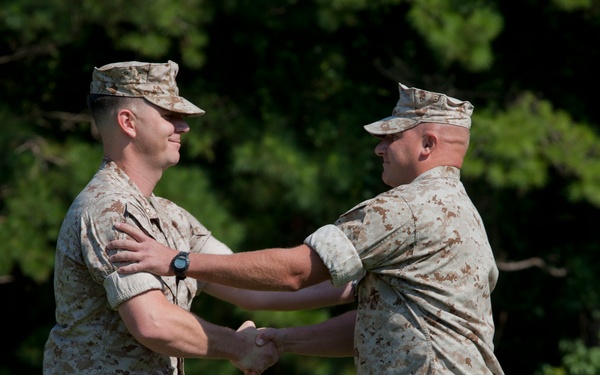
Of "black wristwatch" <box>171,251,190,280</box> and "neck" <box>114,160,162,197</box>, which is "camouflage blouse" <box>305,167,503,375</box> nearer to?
"black wristwatch" <box>171,251,190,280</box>

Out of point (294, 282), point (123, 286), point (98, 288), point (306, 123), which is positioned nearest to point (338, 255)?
point (294, 282)

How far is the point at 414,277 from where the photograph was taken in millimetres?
4137

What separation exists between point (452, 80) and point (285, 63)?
1.66 m

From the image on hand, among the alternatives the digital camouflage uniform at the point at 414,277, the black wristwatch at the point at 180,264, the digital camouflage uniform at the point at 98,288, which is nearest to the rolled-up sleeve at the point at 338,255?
the digital camouflage uniform at the point at 414,277

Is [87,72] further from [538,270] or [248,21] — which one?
[538,270]

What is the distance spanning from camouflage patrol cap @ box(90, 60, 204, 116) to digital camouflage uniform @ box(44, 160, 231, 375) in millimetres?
360

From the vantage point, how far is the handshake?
183 inches

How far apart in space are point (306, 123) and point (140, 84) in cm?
614

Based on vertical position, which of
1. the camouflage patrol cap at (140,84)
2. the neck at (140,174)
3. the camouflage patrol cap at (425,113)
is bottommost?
the neck at (140,174)

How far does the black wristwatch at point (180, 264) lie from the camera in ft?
13.6

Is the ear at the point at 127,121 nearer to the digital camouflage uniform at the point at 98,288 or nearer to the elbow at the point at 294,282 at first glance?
the digital camouflage uniform at the point at 98,288

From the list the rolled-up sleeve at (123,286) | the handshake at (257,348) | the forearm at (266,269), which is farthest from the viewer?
the handshake at (257,348)

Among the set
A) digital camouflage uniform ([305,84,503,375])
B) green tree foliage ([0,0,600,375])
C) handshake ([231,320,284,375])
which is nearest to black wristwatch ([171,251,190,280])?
digital camouflage uniform ([305,84,503,375])

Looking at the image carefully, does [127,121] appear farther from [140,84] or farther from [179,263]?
[179,263]
